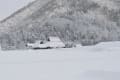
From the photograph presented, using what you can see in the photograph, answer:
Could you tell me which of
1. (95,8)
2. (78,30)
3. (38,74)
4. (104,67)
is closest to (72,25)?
(78,30)

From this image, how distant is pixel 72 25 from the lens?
3.01m

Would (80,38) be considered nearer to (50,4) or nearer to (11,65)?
(50,4)

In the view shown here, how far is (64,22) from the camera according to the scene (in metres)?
2.96

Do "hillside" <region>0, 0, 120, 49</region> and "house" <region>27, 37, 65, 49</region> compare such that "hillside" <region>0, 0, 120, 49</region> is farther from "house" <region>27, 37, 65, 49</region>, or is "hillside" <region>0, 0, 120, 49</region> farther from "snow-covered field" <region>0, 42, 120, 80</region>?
"snow-covered field" <region>0, 42, 120, 80</region>

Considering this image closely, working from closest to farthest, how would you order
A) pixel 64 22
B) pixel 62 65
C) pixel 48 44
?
pixel 62 65 → pixel 48 44 → pixel 64 22

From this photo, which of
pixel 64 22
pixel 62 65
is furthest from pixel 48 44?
pixel 62 65

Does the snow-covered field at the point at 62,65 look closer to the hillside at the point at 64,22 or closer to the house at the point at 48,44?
the house at the point at 48,44

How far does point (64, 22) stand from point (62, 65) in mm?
1050

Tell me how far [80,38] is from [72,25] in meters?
0.23

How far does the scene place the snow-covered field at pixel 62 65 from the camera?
1.72 metres

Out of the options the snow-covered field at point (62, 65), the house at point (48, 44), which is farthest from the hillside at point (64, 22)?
the snow-covered field at point (62, 65)

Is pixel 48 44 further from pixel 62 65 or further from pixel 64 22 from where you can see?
pixel 62 65

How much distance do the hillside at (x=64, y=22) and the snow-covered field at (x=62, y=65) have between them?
26cm

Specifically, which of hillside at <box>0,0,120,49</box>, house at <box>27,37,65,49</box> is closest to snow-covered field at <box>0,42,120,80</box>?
house at <box>27,37,65,49</box>
